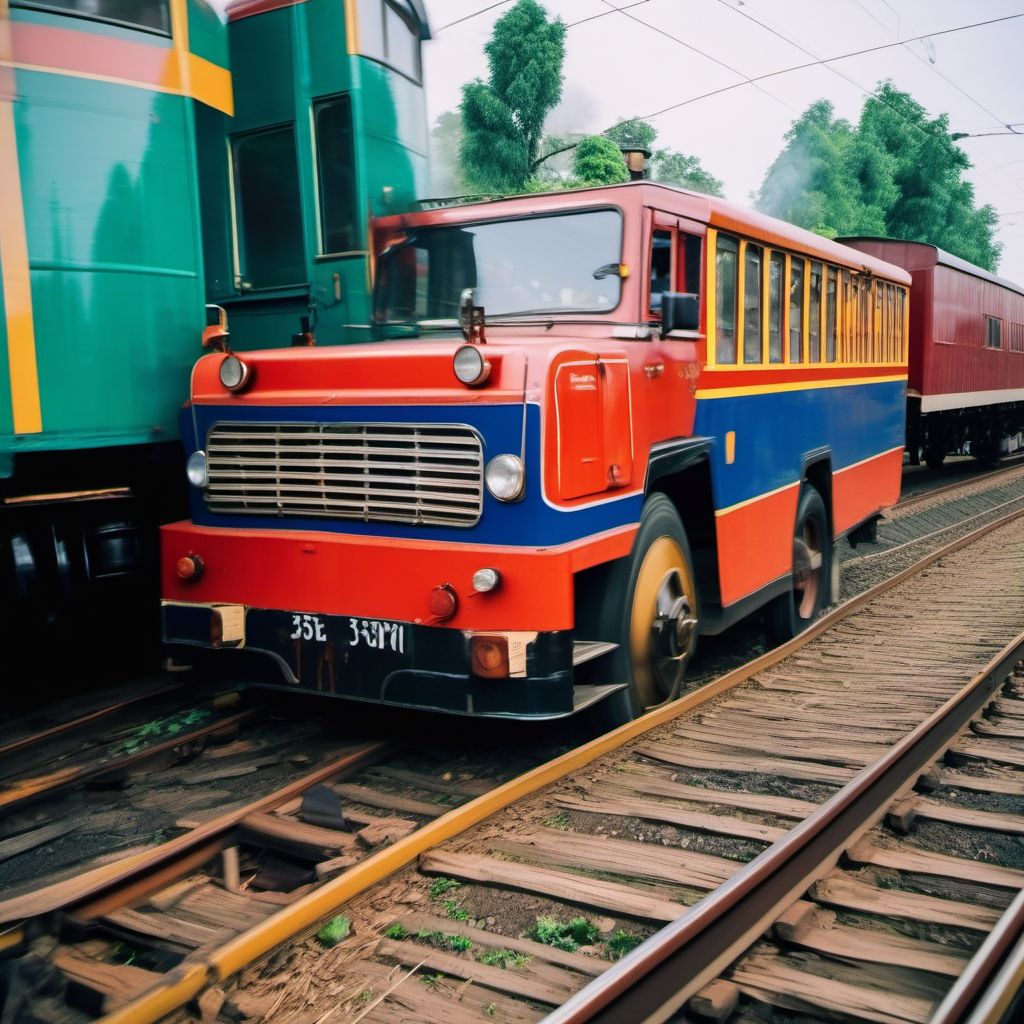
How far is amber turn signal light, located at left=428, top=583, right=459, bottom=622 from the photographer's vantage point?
13.6 feet

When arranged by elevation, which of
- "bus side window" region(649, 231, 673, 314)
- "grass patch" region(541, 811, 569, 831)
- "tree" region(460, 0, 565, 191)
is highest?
"tree" region(460, 0, 565, 191)

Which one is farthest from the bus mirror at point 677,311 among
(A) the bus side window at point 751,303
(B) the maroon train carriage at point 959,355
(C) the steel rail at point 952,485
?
(B) the maroon train carriage at point 959,355

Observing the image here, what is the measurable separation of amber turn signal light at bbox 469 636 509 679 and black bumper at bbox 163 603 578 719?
0.15ft

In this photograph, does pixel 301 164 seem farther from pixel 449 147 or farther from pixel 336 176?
pixel 449 147

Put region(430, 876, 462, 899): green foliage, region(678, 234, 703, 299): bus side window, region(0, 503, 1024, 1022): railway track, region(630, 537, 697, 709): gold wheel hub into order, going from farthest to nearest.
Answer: region(678, 234, 703, 299): bus side window < region(630, 537, 697, 709): gold wheel hub < region(430, 876, 462, 899): green foliage < region(0, 503, 1024, 1022): railway track

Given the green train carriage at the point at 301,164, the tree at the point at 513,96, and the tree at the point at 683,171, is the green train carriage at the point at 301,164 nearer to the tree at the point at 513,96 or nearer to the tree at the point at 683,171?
the tree at the point at 513,96

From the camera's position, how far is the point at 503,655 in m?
4.06

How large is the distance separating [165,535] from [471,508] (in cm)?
164

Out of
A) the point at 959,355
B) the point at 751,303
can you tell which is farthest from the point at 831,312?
the point at 959,355

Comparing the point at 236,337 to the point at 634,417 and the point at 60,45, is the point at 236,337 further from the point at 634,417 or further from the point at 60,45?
the point at 634,417

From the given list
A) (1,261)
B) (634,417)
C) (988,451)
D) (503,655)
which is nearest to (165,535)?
(1,261)

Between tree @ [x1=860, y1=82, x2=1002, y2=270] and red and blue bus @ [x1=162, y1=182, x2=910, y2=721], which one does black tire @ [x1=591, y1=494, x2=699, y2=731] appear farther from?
tree @ [x1=860, y1=82, x2=1002, y2=270]

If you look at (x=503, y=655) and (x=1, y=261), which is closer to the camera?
(x=503, y=655)

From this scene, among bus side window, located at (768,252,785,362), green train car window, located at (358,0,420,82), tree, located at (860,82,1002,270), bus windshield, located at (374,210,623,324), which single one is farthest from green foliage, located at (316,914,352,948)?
tree, located at (860,82,1002,270)
